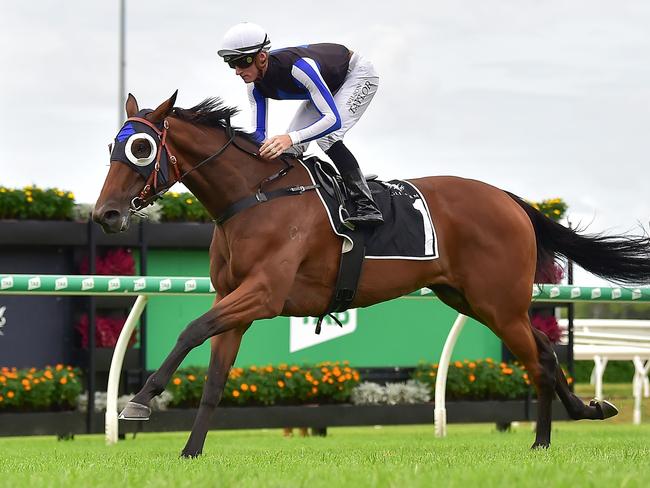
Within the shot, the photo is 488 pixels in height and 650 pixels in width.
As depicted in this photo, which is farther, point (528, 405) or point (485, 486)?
point (528, 405)

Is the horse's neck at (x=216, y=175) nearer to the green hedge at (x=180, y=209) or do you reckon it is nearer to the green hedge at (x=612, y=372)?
the green hedge at (x=180, y=209)

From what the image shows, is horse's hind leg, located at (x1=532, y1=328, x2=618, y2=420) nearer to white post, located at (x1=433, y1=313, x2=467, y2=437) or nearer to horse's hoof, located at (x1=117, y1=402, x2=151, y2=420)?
white post, located at (x1=433, y1=313, x2=467, y2=437)

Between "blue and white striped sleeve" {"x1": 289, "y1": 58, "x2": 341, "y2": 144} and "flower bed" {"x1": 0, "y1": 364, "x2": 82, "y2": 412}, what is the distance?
11.8 feet

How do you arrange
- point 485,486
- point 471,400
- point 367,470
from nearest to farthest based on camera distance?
point 485,486, point 367,470, point 471,400

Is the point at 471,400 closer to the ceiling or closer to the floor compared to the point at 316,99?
closer to the floor

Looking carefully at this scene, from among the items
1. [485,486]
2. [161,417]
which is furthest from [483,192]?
[161,417]

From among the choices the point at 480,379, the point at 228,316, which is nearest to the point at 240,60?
the point at 228,316

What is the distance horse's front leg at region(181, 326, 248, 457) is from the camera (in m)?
5.16

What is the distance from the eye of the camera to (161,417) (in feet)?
27.9

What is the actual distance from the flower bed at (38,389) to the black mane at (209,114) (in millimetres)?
3366

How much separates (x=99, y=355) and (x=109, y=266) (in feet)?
2.21

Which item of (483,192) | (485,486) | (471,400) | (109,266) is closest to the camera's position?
(485,486)

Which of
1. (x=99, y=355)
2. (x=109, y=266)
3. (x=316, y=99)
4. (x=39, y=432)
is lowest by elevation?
(x=39, y=432)

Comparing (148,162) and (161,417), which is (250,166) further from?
(161,417)
